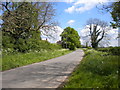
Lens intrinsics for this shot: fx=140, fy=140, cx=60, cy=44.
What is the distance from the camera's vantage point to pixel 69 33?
5028 centimetres

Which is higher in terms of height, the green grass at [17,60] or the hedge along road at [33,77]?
the green grass at [17,60]

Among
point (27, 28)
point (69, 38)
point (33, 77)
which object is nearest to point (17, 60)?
point (33, 77)

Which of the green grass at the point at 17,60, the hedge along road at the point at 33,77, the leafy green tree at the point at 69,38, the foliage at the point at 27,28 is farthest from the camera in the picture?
the leafy green tree at the point at 69,38

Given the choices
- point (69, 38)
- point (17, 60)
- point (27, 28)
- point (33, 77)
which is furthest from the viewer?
point (69, 38)

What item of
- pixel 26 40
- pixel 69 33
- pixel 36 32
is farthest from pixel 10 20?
pixel 69 33

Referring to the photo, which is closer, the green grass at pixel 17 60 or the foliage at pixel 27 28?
the green grass at pixel 17 60

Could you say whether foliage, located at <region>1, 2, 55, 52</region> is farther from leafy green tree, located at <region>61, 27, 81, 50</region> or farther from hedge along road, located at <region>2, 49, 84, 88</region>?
leafy green tree, located at <region>61, 27, 81, 50</region>

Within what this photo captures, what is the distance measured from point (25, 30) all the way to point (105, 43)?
1058 inches

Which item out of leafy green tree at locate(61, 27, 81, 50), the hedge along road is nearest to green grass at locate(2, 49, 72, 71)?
the hedge along road

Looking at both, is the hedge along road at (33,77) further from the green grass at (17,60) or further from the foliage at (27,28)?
the foliage at (27,28)

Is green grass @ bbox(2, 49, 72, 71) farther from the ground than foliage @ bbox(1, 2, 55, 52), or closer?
closer

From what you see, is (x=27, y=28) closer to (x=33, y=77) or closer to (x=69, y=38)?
(x=33, y=77)

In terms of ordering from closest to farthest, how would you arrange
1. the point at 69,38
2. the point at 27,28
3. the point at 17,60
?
the point at 17,60, the point at 27,28, the point at 69,38

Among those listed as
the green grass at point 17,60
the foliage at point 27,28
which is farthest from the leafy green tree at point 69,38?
the green grass at point 17,60
